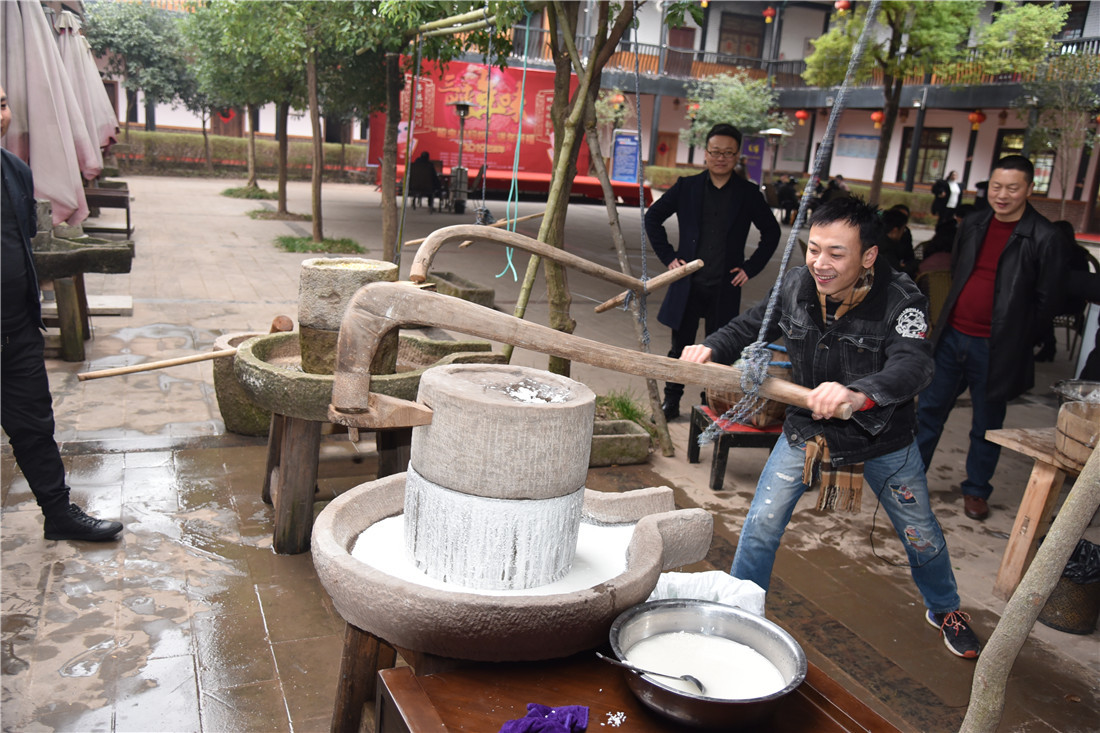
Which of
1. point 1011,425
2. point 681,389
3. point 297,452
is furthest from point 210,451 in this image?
point 1011,425

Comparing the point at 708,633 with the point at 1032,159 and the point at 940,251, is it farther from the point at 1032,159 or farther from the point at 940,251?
the point at 1032,159

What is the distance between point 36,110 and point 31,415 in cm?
246

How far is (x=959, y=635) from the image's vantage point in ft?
11.1

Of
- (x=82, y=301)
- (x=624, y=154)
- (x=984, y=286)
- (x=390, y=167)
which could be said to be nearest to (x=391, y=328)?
(x=984, y=286)

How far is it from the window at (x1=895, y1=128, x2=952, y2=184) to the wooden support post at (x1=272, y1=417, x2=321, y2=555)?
92.1 feet

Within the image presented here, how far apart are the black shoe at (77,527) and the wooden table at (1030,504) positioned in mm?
4081

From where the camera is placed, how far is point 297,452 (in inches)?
144

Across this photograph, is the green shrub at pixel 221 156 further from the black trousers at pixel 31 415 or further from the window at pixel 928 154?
the black trousers at pixel 31 415

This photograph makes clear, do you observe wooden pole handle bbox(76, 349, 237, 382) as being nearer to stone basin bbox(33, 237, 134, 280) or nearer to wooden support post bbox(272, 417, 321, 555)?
wooden support post bbox(272, 417, 321, 555)

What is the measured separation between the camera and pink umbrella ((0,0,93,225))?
4.95 m

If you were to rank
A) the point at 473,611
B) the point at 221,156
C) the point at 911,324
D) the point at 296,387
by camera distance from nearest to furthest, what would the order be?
the point at 473,611, the point at 911,324, the point at 296,387, the point at 221,156

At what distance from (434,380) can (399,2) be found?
16.3ft

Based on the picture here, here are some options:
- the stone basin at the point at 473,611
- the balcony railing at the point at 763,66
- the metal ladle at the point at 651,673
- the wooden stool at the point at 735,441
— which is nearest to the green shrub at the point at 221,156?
the balcony railing at the point at 763,66

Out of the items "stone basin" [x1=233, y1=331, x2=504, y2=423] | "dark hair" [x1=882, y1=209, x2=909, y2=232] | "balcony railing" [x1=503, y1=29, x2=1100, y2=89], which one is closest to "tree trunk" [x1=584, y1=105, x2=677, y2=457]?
"stone basin" [x1=233, y1=331, x2=504, y2=423]
